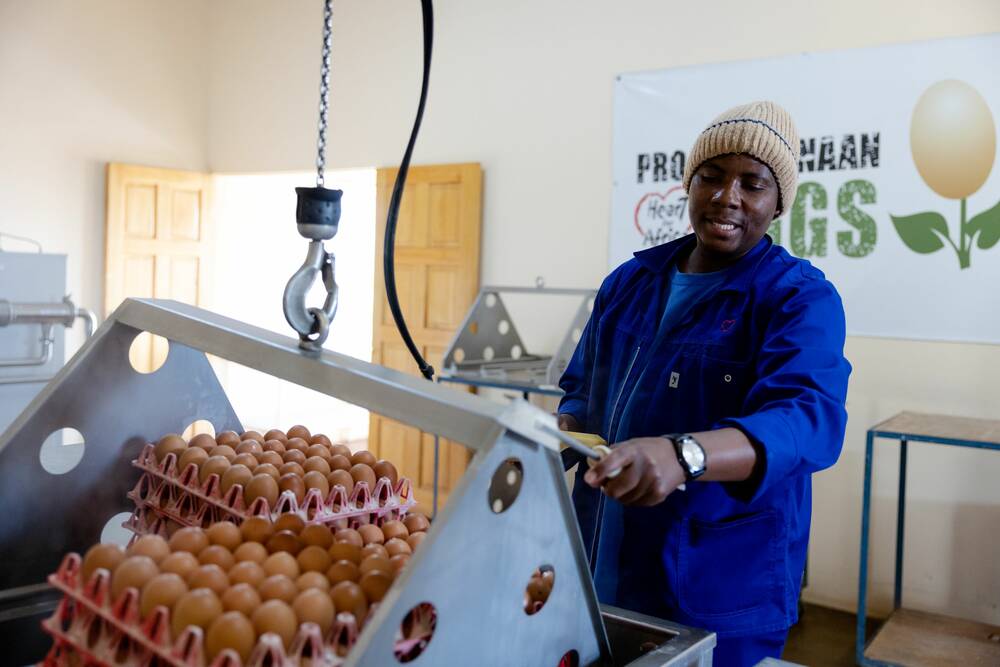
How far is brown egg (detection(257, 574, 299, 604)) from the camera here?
3.28ft

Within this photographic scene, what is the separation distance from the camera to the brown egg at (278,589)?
3.28 feet

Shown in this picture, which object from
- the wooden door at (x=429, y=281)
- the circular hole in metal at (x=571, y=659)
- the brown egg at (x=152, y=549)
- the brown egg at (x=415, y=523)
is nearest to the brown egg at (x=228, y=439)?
the brown egg at (x=415, y=523)

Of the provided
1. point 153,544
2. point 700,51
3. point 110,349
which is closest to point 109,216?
point 700,51

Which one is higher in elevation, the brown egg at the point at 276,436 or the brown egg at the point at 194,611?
the brown egg at the point at 276,436

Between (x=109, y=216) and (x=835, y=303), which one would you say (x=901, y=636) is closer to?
(x=835, y=303)

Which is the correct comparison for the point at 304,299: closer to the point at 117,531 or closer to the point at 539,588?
the point at 539,588

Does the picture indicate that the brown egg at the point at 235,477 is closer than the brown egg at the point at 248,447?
Yes

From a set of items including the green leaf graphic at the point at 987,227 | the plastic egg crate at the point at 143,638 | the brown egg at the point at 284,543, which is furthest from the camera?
the green leaf graphic at the point at 987,227

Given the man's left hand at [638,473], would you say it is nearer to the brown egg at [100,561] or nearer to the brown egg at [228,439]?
the brown egg at [100,561]

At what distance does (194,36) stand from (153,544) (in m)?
6.61

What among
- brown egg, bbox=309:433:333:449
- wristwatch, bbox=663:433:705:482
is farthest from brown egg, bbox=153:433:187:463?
wristwatch, bbox=663:433:705:482

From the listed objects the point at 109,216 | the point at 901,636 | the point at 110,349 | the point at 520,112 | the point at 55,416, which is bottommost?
the point at 901,636

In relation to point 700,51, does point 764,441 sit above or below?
below

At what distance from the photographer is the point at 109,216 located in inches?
246
